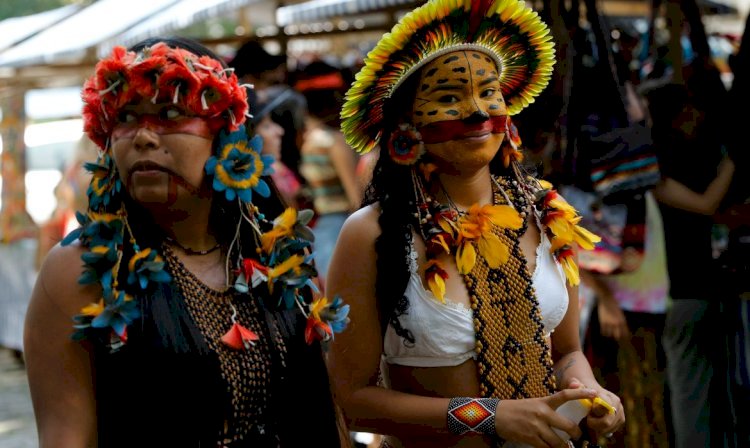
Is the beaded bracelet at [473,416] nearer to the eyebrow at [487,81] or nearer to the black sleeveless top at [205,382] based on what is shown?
the black sleeveless top at [205,382]

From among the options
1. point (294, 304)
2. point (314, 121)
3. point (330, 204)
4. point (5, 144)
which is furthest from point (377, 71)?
point (5, 144)

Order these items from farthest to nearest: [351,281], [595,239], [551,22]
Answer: [551,22]
[595,239]
[351,281]

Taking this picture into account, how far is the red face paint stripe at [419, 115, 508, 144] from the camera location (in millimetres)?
3092

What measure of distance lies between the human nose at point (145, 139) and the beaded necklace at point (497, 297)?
2.66 feet

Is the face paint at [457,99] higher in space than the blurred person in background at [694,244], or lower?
higher

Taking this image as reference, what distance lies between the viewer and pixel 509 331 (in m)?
3.09

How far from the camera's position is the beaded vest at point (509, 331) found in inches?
120

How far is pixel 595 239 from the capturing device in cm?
336

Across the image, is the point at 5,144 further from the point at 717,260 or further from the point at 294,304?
the point at 294,304

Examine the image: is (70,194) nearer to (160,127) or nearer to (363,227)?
(363,227)

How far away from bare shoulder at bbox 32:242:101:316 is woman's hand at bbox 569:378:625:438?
1.26 m

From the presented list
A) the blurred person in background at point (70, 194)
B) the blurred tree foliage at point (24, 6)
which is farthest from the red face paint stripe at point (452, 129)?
the blurred tree foliage at point (24, 6)

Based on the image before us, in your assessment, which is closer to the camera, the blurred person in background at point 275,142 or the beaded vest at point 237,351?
the beaded vest at point 237,351

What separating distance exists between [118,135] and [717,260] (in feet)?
10.8
